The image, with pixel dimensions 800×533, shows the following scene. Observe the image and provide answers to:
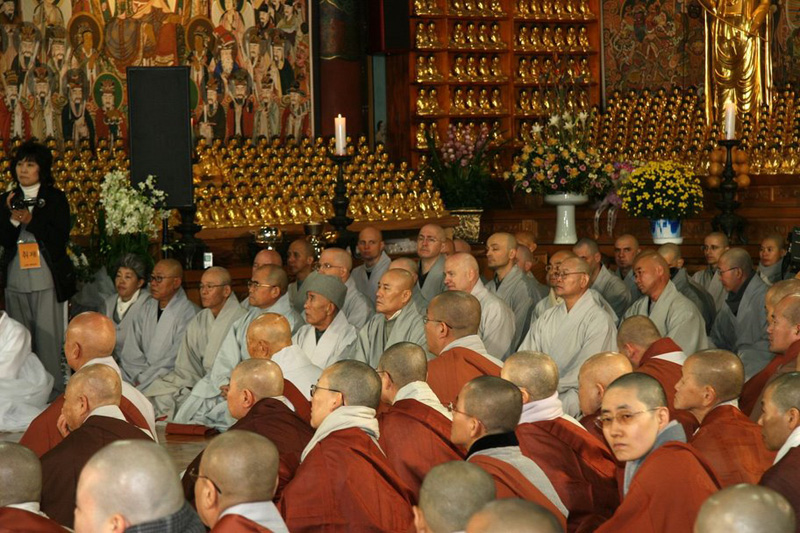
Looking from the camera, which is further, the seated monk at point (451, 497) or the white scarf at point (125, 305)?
the white scarf at point (125, 305)

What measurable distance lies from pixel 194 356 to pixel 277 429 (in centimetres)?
377

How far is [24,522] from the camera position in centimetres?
358

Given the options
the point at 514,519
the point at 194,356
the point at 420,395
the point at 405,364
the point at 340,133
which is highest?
the point at 340,133

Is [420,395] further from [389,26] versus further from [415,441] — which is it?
[389,26]

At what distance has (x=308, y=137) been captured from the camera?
13539 mm

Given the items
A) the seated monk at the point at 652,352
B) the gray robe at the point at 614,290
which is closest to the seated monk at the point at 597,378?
the seated monk at the point at 652,352

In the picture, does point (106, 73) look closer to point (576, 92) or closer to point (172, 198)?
point (172, 198)

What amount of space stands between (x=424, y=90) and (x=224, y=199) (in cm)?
355

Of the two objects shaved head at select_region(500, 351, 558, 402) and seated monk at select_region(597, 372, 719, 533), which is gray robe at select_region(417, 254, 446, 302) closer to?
shaved head at select_region(500, 351, 558, 402)

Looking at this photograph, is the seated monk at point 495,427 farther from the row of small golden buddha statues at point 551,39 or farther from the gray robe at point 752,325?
the row of small golden buddha statues at point 551,39

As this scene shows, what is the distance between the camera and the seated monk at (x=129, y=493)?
3092 mm

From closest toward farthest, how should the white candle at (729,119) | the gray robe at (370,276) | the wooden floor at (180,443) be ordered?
the wooden floor at (180,443) → the gray robe at (370,276) → the white candle at (729,119)

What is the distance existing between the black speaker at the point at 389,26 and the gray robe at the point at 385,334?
6.49m

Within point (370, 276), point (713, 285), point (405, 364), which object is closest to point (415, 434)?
point (405, 364)
